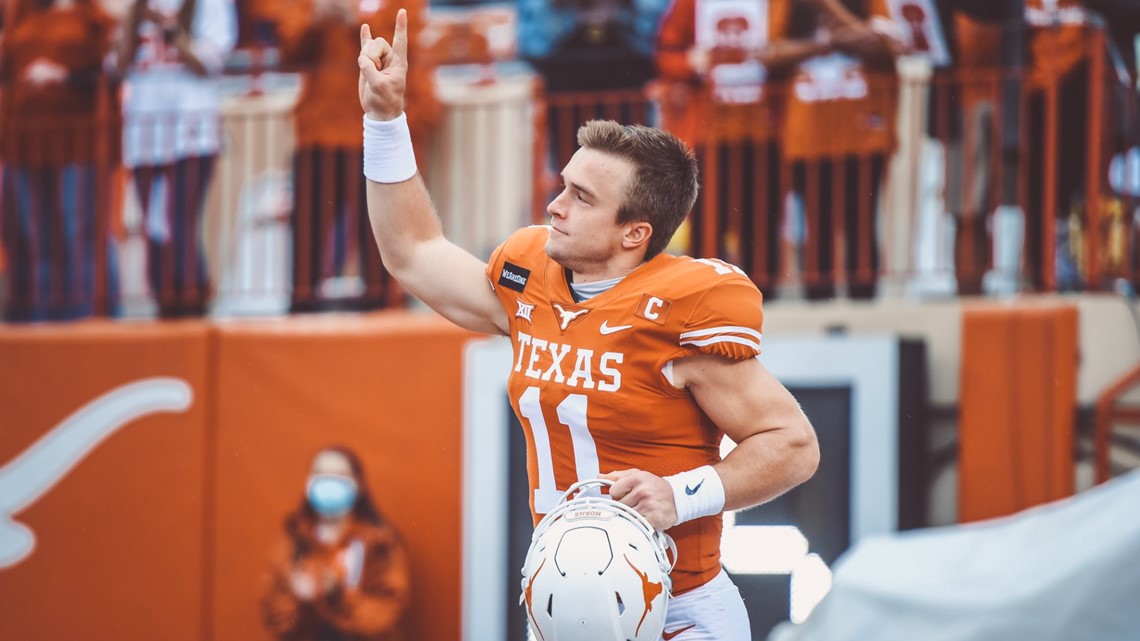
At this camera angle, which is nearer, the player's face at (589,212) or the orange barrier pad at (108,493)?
the player's face at (589,212)

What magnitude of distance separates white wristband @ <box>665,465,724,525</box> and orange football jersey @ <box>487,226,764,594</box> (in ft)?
0.61

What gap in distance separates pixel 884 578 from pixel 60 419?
6.51m

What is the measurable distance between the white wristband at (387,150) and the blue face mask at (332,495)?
4019 millimetres

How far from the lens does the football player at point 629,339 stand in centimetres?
374

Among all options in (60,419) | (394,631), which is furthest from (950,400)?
(60,419)

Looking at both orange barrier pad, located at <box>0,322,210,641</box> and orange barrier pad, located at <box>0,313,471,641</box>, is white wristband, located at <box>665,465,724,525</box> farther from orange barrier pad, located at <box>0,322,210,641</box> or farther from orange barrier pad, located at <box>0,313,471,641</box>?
orange barrier pad, located at <box>0,322,210,641</box>

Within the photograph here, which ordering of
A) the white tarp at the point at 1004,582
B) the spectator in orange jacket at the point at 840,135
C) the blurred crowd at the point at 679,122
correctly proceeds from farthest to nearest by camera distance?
the spectator in orange jacket at the point at 840,135
the blurred crowd at the point at 679,122
the white tarp at the point at 1004,582

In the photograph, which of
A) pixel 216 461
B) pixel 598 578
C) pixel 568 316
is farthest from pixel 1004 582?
pixel 216 461

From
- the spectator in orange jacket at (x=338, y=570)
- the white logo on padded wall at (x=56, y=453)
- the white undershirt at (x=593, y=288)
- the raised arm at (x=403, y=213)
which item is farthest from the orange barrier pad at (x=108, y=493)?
the white undershirt at (x=593, y=288)

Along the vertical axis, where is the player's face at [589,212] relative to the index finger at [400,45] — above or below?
below

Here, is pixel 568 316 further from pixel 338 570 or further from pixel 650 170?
pixel 338 570

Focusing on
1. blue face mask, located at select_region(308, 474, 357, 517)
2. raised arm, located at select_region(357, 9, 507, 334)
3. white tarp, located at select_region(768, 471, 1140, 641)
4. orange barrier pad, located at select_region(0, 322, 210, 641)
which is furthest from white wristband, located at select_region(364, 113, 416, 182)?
orange barrier pad, located at select_region(0, 322, 210, 641)

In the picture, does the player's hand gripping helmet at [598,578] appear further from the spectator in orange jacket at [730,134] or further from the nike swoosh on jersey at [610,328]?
the spectator in orange jacket at [730,134]

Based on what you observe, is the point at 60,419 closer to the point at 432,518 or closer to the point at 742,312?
the point at 432,518
